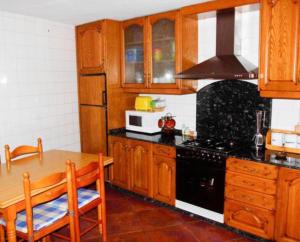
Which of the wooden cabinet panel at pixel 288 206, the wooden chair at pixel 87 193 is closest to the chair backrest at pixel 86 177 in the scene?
the wooden chair at pixel 87 193

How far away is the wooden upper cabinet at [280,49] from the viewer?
2359 mm

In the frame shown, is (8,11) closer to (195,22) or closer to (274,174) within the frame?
(195,22)

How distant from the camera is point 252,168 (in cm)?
255

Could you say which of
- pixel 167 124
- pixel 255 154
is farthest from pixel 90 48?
pixel 255 154

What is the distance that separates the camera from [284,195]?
94.7 inches

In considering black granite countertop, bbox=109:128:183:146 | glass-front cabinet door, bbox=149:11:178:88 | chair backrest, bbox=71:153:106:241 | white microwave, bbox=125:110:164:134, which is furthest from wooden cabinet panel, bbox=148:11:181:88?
chair backrest, bbox=71:153:106:241

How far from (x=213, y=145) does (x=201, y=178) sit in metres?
0.37

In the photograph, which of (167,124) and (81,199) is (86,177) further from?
(167,124)

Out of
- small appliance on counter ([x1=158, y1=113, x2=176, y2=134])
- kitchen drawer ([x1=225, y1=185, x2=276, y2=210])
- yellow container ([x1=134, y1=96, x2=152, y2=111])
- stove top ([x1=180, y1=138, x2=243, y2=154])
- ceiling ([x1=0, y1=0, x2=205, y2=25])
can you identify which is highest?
ceiling ([x1=0, y1=0, x2=205, y2=25])

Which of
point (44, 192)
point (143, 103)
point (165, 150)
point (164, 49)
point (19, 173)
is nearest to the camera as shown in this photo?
point (44, 192)

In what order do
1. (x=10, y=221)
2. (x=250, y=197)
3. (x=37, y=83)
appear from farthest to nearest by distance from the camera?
1. (x=37, y=83)
2. (x=250, y=197)
3. (x=10, y=221)

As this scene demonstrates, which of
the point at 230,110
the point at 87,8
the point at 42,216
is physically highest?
the point at 87,8

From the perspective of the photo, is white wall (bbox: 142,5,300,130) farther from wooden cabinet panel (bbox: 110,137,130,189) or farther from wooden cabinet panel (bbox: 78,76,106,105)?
wooden cabinet panel (bbox: 78,76,106,105)

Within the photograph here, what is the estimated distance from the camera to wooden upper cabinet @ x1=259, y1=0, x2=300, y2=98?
2359 millimetres
